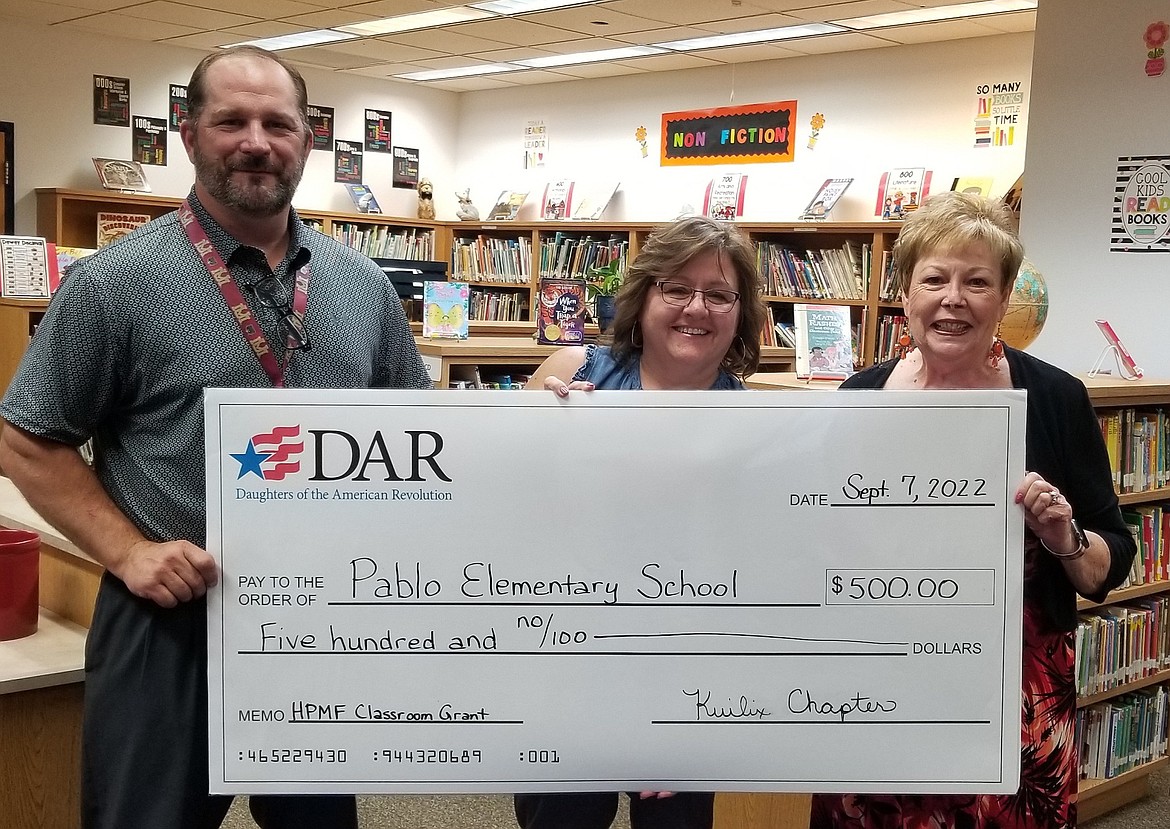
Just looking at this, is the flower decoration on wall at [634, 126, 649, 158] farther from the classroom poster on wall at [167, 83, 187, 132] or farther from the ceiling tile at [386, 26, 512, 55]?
the classroom poster on wall at [167, 83, 187, 132]

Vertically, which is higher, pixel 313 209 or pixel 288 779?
pixel 313 209

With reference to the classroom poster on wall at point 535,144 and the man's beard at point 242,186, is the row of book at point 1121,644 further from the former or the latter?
the classroom poster on wall at point 535,144

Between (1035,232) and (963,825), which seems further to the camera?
(1035,232)

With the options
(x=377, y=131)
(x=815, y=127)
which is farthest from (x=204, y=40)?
(x=815, y=127)

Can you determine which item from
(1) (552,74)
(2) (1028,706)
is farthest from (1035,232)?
(1) (552,74)

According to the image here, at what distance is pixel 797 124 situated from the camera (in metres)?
7.73

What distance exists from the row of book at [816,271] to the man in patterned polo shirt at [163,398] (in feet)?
18.2

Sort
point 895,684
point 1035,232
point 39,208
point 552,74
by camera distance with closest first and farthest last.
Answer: point 895,684 < point 1035,232 < point 39,208 < point 552,74

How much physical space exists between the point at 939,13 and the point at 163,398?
19.0ft

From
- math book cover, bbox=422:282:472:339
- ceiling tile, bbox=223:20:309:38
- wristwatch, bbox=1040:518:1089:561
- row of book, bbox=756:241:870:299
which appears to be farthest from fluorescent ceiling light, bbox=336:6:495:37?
wristwatch, bbox=1040:518:1089:561

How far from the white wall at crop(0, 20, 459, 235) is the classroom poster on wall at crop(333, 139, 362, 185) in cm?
5

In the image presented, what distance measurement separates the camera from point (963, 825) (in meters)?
1.65

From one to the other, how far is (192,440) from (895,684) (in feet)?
3.61

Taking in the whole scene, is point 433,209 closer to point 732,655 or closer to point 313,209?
point 313,209
